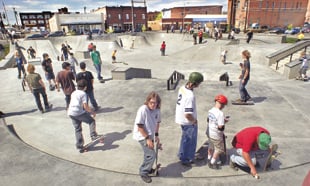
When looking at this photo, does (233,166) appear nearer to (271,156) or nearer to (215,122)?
(271,156)

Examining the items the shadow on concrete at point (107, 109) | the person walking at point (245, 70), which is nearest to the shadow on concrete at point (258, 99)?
the person walking at point (245, 70)

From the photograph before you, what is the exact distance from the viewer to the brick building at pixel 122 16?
59219mm

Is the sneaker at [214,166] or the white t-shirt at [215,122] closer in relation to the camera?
the white t-shirt at [215,122]

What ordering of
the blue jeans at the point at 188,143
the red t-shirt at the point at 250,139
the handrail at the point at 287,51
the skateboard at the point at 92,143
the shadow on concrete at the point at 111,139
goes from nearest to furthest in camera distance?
1. the red t-shirt at the point at 250,139
2. the blue jeans at the point at 188,143
3. the skateboard at the point at 92,143
4. the shadow on concrete at the point at 111,139
5. the handrail at the point at 287,51

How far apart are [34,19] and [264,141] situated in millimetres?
116123

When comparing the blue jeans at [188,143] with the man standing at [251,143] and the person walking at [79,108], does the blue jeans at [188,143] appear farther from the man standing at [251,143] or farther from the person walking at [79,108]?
the person walking at [79,108]

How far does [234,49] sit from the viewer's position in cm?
1906

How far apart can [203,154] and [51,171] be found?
2.94 meters

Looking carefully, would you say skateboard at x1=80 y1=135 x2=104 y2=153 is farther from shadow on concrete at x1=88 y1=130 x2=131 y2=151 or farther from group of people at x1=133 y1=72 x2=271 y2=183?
group of people at x1=133 y1=72 x2=271 y2=183

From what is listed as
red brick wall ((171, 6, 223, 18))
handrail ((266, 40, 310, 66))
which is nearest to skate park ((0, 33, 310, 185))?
handrail ((266, 40, 310, 66))

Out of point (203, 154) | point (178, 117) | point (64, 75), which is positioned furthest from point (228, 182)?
point (64, 75)

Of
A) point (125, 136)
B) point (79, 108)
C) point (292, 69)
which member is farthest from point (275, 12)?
point (79, 108)

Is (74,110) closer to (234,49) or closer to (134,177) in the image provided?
(134,177)

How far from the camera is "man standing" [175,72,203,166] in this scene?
135 inches
